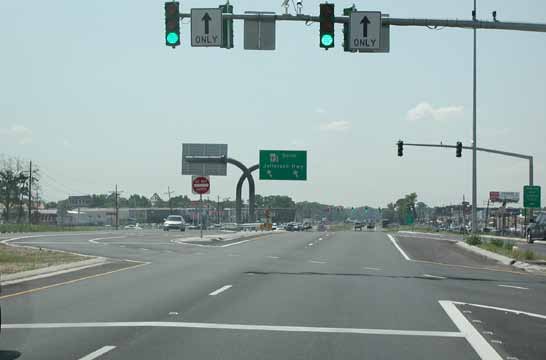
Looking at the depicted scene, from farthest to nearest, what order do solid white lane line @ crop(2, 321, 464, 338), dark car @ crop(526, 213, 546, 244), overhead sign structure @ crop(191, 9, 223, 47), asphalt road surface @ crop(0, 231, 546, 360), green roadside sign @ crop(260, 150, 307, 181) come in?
green roadside sign @ crop(260, 150, 307, 181) < dark car @ crop(526, 213, 546, 244) < overhead sign structure @ crop(191, 9, 223, 47) < solid white lane line @ crop(2, 321, 464, 338) < asphalt road surface @ crop(0, 231, 546, 360)

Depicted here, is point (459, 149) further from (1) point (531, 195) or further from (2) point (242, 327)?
(2) point (242, 327)

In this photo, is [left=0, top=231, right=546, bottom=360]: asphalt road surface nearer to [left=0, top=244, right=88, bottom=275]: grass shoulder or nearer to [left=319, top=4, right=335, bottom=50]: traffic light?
[left=0, top=244, right=88, bottom=275]: grass shoulder

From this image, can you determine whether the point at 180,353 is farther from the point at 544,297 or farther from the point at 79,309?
the point at 544,297

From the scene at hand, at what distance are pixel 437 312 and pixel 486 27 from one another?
29.3 ft

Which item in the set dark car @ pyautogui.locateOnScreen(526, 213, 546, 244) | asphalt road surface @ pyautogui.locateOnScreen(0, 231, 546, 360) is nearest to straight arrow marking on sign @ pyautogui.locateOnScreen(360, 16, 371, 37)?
asphalt road surface @ pyautogui.locateOnScreen(0, 231, 546, 360)

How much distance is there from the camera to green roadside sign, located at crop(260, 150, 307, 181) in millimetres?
61406

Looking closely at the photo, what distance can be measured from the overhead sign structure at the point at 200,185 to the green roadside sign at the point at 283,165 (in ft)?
60.3

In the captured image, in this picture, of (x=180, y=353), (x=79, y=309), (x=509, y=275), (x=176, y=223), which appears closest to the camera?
(x=180, y=353)

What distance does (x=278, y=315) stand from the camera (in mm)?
13750

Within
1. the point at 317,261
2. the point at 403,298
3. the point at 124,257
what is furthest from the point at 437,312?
the point at 124,257

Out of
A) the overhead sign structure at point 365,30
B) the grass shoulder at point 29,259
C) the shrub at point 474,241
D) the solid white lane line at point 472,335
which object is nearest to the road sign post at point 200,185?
the grass shoulder at point 29,259

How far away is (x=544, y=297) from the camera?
18.0m

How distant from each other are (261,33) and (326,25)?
1.87 meters

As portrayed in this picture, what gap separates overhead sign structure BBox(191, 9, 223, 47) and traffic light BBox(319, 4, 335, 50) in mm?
2724
